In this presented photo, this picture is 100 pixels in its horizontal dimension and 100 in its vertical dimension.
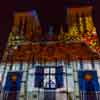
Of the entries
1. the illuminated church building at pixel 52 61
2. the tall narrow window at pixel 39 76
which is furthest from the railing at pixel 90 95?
the tall narrow window at pixel 39 76

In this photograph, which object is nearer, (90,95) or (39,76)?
(90,95)

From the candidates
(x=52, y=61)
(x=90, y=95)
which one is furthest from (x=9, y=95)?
(x=90, y=95)

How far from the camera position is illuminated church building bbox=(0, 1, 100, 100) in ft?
13.4

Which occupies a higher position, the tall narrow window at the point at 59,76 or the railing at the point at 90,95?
the tall narrow window at the point at 59,76

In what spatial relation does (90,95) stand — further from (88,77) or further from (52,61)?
(52,61)

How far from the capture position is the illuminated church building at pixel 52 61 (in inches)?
161

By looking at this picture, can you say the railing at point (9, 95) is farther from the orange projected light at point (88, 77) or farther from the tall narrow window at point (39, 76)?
the orange projected light at point (88, 77)

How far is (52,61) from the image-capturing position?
4.59 metres

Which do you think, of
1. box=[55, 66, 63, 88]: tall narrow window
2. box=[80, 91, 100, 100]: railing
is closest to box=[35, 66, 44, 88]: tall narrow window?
box=[55, 66, 63, 88]: tall narrow window

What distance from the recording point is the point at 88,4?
5.39m

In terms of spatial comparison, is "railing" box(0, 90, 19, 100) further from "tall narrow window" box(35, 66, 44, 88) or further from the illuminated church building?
"tall narrow window" box(35, 66, 44, 88)

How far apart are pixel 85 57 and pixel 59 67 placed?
0.55 metres

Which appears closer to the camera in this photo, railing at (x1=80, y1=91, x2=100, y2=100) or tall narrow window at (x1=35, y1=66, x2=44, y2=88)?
railing at (x1=80, y1=91, x2=100, y2=100)

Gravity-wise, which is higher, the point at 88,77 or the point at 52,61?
the point at 52,61
